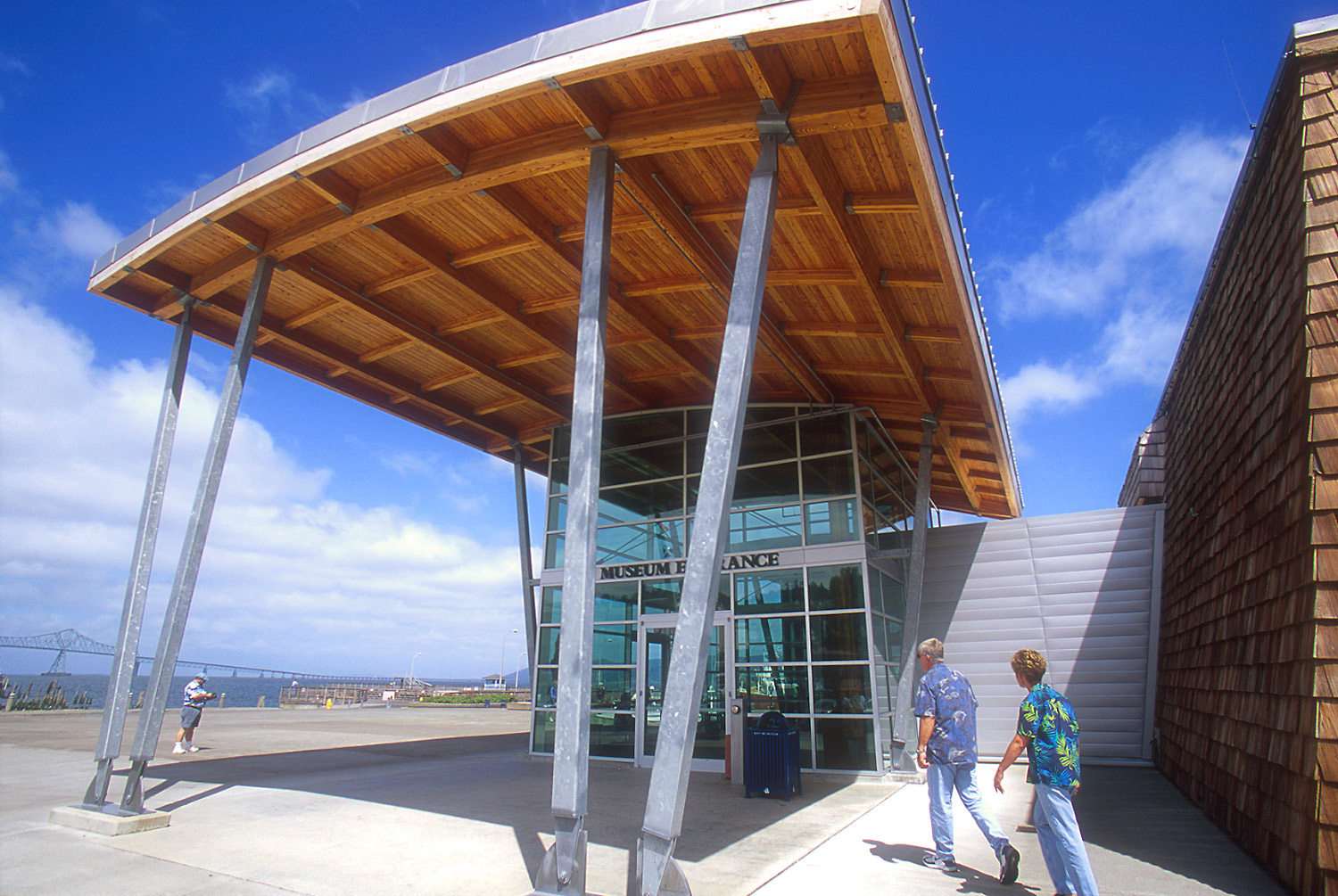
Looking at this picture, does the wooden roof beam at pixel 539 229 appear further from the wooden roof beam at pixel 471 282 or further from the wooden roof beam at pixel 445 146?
the wooden roof beam at pixel 471 282

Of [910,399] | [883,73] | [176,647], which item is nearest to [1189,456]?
[910,399]

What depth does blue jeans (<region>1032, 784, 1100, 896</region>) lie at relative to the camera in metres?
4.46

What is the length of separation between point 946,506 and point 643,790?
1422 cm

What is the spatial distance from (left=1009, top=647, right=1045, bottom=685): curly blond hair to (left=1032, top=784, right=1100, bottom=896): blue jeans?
66 centimetres

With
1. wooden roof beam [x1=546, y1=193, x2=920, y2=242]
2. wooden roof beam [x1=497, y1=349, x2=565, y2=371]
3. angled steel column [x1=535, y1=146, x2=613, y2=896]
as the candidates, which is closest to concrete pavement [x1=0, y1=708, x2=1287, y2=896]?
angled steel column [x1=535, y1=146, x2=613, y2=896]

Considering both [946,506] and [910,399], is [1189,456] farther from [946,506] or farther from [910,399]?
[946,506]

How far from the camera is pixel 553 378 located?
1360 centimetres

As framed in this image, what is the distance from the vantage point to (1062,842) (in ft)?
14.9

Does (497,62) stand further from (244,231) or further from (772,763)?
(772,763)

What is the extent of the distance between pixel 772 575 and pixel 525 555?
5660 mm

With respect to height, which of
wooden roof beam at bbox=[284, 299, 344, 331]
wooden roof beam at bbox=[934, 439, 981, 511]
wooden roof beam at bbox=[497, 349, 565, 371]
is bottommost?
wooden roof beam at bbox=[934, 439, 981, 511]

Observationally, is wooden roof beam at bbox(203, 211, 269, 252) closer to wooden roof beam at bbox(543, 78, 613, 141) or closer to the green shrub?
wooden roof beam at bbox(543, 78, 613, 141)

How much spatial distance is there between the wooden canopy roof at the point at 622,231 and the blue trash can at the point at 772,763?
218 inches

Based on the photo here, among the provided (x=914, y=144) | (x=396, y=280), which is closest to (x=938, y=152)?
(x=914, y=144)
